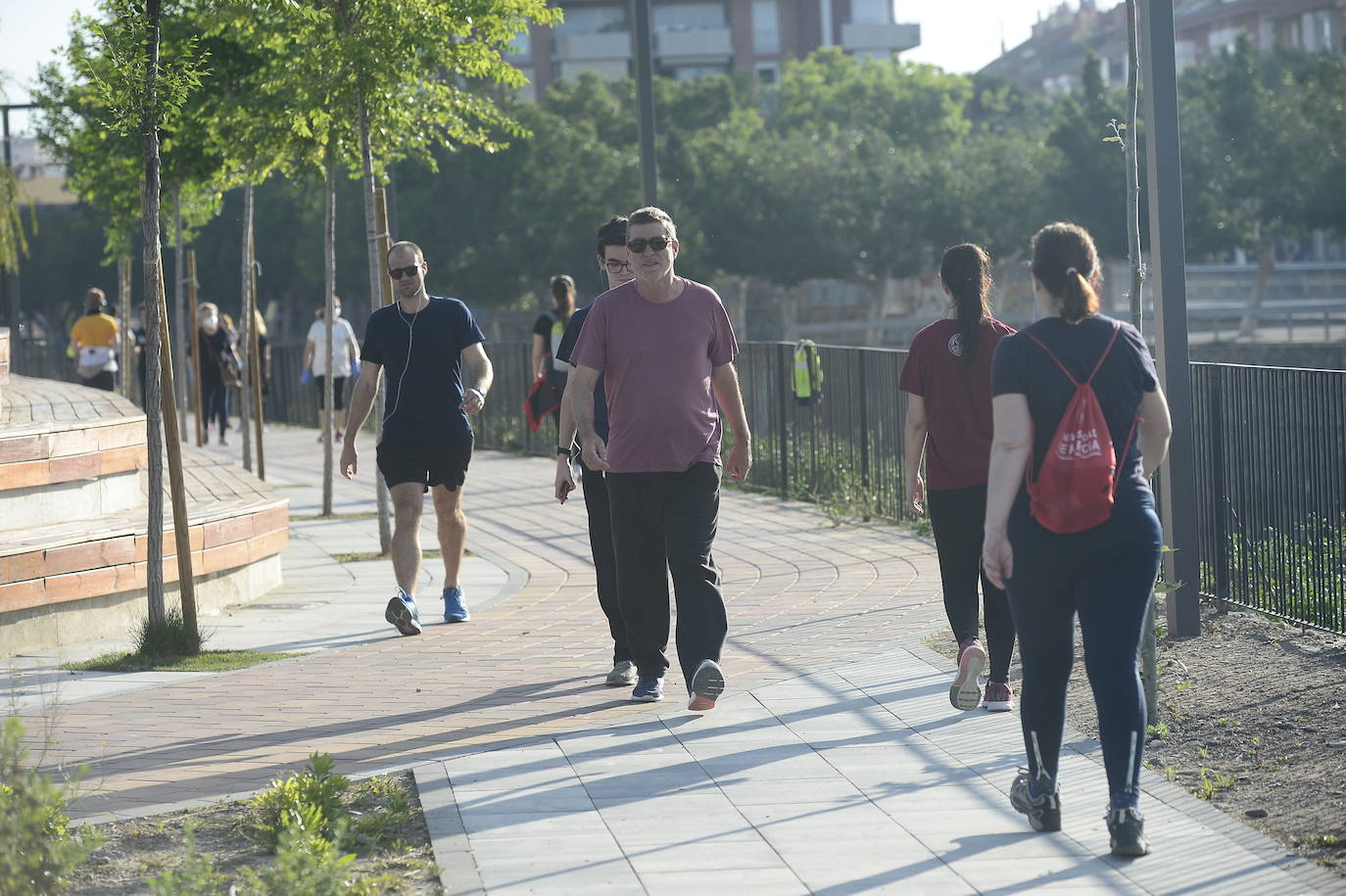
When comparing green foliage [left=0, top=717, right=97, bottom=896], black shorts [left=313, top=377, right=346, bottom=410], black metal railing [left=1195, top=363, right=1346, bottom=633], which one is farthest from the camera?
black shorts [left=313, top=377, right=346, bottom=410]

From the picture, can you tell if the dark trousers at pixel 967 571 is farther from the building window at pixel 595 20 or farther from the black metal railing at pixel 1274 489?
the building window at pixel 595 20

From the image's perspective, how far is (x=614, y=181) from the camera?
5391 centimetres

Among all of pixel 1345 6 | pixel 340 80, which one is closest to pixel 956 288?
pixel 340 80

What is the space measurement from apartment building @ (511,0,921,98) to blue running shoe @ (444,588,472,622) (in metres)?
79.5

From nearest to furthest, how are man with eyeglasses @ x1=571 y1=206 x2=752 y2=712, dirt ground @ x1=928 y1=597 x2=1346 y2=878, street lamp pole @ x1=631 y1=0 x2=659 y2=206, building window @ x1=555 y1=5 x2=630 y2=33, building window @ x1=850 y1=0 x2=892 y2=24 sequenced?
dirt ground @ x1=928 y1=597 x2=1346 y2=878
man with eyeglasses @ x1=571 y1=206 x2=752 y2=712
street lamp pole @ x1=631 y1=0 x2=659 y2=206
building window @ x1=555 y1=5 x2=630 y2=33
building window @ x1=850 y1=0 x2=892 y2=24

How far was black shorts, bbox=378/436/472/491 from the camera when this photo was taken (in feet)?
26.4

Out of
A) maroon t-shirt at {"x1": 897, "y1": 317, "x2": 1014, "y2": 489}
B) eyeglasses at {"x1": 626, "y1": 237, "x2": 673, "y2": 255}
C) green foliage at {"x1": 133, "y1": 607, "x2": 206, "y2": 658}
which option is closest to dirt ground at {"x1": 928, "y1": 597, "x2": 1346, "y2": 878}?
maroon t-shirt at {"x1": 897, "y1": 317, "x2": 1014, "y2": 489}

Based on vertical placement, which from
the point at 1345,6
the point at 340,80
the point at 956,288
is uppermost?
the point at 1345,6

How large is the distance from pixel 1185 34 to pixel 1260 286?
5647cm

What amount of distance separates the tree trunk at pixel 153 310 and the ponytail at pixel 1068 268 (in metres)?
4.17

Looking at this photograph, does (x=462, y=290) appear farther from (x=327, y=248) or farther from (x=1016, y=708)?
(x=1016, y=708)

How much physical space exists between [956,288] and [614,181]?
159ft

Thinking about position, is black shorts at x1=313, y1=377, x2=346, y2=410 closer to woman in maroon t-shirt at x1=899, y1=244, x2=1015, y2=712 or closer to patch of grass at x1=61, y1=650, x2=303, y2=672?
patch of grass at x1=61, y1=650, x2=303, y2=672

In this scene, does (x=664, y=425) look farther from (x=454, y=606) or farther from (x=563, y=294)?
(x=563, y=294)
